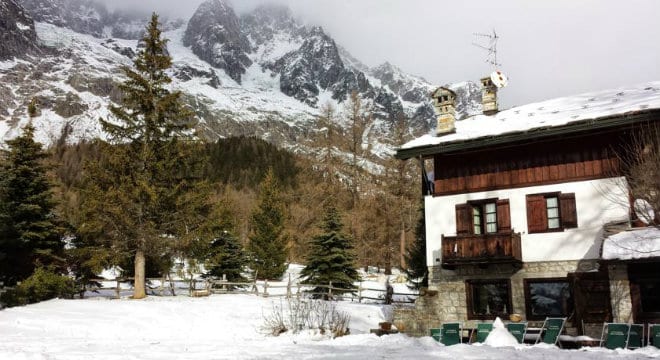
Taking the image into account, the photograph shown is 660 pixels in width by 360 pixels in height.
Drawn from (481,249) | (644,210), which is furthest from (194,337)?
(644,210)

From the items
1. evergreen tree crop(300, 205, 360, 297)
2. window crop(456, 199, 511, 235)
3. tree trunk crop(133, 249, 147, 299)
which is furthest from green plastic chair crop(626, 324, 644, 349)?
tree trunk crop(133, 249, 147, 299)

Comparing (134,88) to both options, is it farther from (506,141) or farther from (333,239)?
(506,141)

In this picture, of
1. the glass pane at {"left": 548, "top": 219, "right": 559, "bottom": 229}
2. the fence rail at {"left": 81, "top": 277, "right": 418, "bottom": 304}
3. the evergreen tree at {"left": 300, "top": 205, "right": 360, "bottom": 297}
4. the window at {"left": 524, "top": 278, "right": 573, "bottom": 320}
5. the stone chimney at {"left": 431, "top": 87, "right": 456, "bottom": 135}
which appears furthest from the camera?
the evergreen tree at {"left": 300, "top": 205, "right": 360, "bottom": 297}

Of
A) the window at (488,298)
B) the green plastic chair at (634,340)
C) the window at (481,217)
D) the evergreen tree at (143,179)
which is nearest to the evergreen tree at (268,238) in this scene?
the evergreen tree at (143,179)

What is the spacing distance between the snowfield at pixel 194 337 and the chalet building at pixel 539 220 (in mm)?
4122

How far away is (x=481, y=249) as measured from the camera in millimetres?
20250

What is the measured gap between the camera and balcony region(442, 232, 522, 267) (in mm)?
19781

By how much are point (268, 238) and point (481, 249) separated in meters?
26.6

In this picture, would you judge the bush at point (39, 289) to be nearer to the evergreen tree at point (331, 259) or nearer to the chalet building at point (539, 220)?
the evergreen tree at point (331, 259)

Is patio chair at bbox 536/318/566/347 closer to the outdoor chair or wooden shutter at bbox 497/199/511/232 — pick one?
the outdoor chair

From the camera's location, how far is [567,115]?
68.3 feet

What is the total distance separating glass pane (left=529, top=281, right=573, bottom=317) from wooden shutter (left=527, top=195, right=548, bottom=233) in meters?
1.96

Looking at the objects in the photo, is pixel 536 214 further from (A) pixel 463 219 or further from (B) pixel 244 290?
(B) pixel 244 290

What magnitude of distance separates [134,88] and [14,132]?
531 feet
